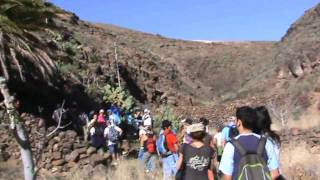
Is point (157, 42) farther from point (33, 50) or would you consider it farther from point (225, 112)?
point (33, 50)

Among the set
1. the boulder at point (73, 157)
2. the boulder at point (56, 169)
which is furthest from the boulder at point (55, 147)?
the boulder at point (56, 169)

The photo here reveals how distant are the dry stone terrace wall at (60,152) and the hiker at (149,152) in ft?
8.82

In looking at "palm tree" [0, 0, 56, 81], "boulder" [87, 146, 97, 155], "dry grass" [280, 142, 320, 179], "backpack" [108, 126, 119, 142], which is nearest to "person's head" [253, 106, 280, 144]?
"dry grass" [280, 142, 320, 179]

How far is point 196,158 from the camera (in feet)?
22.9

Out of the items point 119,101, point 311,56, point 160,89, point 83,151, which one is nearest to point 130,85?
point 160,89

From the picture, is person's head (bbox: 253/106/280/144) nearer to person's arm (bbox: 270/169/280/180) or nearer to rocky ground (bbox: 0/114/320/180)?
person's arm (bbox: 270/169/280/180)

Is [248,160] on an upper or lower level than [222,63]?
lower

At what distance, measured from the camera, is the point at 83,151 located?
52.0 ft

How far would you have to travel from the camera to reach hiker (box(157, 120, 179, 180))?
10422 millimetres

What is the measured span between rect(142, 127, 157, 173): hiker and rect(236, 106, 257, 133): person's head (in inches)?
276

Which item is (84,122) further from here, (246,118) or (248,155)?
(248,155)

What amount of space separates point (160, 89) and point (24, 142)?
32412 mm

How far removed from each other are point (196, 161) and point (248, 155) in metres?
1.95

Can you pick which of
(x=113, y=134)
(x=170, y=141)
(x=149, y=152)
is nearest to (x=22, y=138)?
(x=170, y=141)
